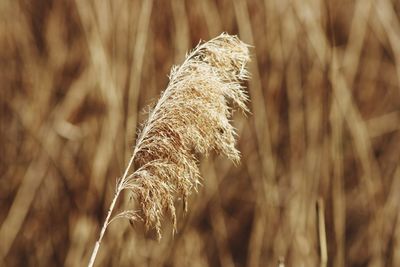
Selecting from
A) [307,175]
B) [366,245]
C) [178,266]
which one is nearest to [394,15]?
[307,175]

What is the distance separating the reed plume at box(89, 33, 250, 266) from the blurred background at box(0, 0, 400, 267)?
2.51 ft

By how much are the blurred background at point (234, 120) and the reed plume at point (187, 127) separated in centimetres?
76

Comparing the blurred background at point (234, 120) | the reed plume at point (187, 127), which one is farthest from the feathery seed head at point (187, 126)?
the blurred background at point (234, 120)

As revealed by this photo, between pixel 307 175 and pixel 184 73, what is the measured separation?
851 mm

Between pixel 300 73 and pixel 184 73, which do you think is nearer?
pixel 184 73

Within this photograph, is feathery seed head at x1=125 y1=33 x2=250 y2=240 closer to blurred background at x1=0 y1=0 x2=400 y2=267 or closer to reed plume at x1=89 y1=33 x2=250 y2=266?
reed plume at x1=89 y1=33 x2=250 y2=266

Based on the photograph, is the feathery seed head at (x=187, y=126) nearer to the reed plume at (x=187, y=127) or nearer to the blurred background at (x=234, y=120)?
the reed plume at (x=187, y=127)

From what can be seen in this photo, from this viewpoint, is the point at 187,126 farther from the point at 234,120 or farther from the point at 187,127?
the point at 234,120

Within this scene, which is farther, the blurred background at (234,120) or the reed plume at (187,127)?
the blurred background at (234,120)

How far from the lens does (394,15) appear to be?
188 cm

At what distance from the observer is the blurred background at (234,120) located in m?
1.86

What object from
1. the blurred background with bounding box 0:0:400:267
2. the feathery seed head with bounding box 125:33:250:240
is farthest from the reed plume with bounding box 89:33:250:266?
the blurred background with bounding box 0:0:400:267

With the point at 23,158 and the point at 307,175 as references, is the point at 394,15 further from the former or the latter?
the point at 23,158

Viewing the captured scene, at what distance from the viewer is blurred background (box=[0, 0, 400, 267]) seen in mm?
1856
